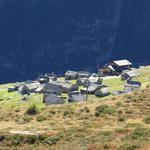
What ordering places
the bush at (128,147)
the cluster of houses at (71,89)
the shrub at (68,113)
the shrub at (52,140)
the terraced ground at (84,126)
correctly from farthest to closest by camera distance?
the cluster of houses at (71,89) → the shrub at (68,113) → the shrub at (52,140) → the terraced ground at (84,126) → the bush at (128,147)

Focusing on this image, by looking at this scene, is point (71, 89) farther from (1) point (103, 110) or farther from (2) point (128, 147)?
(2) point (128, 147)

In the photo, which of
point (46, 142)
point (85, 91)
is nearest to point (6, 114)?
point (46, 142)

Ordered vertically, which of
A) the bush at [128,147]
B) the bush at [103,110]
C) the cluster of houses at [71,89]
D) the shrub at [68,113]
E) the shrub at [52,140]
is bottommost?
the cluster of houses at [71,89]

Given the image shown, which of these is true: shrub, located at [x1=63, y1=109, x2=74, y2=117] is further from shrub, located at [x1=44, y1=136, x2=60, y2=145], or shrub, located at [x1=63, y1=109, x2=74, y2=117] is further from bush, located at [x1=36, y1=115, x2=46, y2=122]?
shrub, located at [x1=44, y1=136, x2=60, y2=145]

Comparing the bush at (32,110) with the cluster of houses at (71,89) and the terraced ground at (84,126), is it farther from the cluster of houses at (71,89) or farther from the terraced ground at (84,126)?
the cluster of houses at (71,89)

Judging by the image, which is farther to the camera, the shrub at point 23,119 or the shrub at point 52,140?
the shrub at point 23,119

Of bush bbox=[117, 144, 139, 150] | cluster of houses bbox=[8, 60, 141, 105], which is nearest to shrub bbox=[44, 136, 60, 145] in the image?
bush bbox=[117, 144, 139, 150]

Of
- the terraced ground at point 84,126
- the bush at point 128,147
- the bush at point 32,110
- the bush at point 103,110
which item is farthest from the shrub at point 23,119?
the bush at point 128,147

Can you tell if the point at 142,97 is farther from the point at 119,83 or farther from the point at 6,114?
the point at 119,83

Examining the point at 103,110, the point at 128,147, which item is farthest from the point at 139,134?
the point at 103,110
